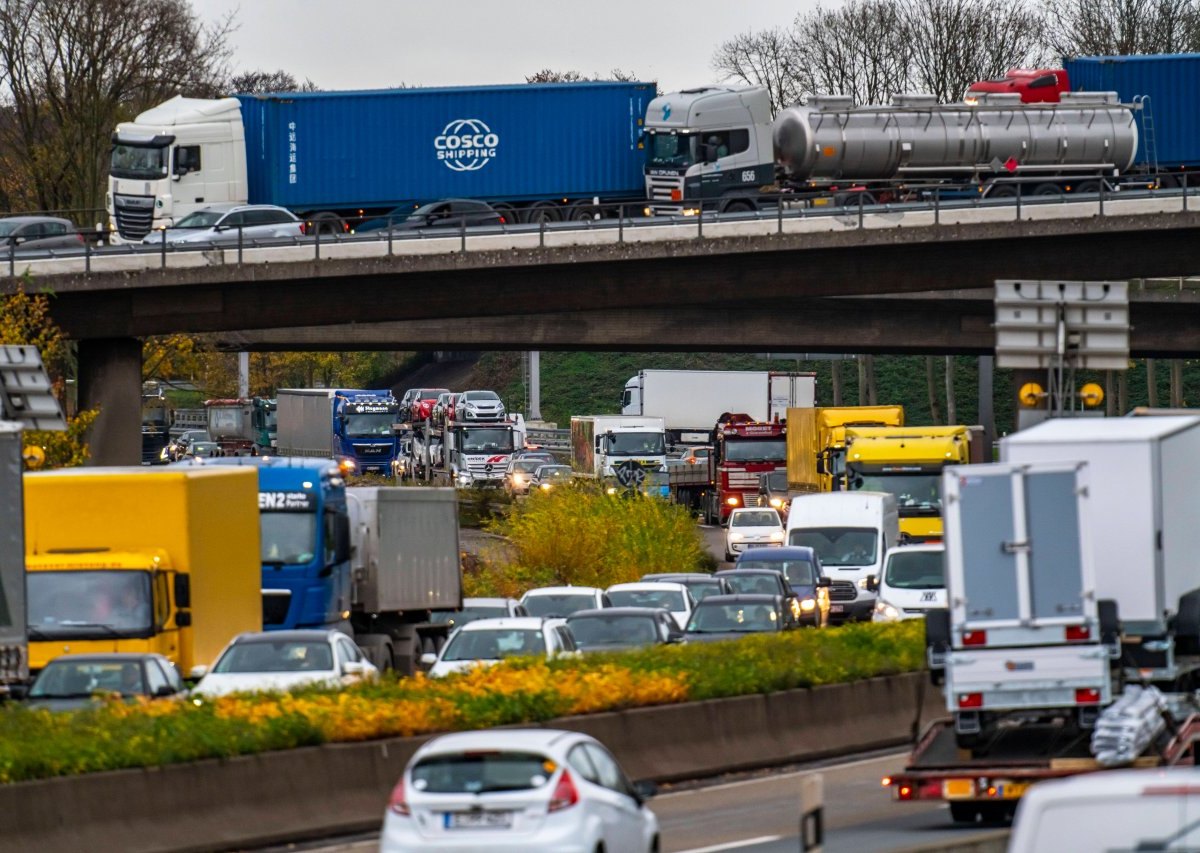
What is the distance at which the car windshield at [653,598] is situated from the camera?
32.2 m

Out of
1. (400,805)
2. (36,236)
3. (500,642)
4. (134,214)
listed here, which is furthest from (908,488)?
(400,805)

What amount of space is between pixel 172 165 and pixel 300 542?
32169mm

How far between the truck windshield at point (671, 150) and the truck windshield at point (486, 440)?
1819 cm

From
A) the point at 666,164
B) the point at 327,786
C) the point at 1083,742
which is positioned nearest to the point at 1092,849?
the point at 1083,742

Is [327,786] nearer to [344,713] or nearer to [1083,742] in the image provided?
[344,713]

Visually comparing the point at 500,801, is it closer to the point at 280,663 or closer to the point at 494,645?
the point at 280,663

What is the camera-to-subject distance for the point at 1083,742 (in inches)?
669

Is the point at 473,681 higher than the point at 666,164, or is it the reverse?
the point at 666,164

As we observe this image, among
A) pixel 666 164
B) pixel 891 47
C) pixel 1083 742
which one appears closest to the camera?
pixel 1083 742

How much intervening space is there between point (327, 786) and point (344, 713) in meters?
0.70

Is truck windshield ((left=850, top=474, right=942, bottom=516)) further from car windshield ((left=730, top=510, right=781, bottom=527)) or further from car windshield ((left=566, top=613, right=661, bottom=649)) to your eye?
car windshield ((left=566, top=613, right=661, bottom=649))

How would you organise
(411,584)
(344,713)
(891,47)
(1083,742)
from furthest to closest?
1. (891,47)
2. (411,584)
3. (344,713)
4. (1083,742)

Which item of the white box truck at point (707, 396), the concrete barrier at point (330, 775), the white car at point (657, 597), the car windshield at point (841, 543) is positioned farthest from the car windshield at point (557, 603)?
the white box truck at point (707, 396)

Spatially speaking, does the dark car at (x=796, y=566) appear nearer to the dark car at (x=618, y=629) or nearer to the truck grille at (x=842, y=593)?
the truck grille at (x=842, y=593)
